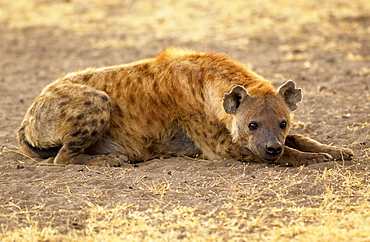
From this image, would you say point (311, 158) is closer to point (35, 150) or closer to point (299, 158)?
point (299, 158)

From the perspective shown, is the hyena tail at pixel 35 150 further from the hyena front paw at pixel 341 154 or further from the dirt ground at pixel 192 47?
the hyena front paw at pixel 341 154

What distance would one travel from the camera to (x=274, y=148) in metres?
4.09

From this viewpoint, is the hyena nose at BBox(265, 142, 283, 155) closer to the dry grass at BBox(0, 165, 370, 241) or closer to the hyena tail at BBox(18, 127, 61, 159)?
the dry grass at BBox(0, 165, 370, 241)

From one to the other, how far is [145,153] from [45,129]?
0.88 metres

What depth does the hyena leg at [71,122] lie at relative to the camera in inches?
182

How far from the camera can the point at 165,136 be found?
4785mm

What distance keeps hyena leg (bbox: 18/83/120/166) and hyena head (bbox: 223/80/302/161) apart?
108 centimetres

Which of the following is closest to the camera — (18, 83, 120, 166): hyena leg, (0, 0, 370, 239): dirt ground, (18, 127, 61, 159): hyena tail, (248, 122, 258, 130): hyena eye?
(0, 0, 370, 239): dirt ground

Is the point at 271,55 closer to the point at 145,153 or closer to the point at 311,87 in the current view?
the point at 311,87

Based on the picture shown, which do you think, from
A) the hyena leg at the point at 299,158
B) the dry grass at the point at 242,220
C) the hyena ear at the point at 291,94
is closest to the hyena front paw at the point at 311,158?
the hyena leg at the point at 299,158

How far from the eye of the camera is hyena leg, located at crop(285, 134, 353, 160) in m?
4.39

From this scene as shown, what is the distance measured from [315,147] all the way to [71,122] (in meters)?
2.05

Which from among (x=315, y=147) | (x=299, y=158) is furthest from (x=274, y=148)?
(x=315, y=147)

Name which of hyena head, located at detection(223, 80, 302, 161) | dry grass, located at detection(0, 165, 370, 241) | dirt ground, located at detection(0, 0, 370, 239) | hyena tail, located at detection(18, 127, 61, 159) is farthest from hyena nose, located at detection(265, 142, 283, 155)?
hyena tail, located at detection(18, 127, 61, 159)
